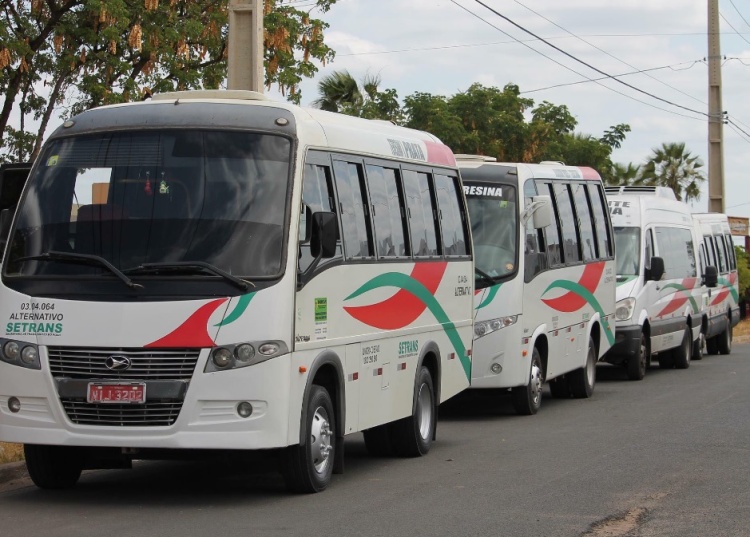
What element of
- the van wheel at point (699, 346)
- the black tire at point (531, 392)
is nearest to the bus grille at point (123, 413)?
the black tire at point (531, 392)

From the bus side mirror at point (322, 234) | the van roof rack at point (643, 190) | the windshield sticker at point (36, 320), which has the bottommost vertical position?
the windshield sticker at point (36, 320)

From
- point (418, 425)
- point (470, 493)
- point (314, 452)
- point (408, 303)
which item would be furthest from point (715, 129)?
point (314, 452)

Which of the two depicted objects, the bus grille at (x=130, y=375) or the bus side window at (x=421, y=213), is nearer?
the bus grille at (x=130, y=375)

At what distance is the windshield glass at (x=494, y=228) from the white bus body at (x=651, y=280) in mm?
5979

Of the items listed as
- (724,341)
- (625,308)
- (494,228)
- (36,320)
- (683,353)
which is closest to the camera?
(36,320)

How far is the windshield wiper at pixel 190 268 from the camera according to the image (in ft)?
31.1

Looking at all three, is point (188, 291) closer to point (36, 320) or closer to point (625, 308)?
point (36, 320)

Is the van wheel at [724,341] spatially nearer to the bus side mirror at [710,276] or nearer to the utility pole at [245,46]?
the bus side mirror at [710,276]

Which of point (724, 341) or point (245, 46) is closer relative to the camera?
point (245, 46)

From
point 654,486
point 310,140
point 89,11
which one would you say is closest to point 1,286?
point 310,140

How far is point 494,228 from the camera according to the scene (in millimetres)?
16219

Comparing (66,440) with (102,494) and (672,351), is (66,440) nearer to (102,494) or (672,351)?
(102,494)

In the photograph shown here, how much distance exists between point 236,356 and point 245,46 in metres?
6.78

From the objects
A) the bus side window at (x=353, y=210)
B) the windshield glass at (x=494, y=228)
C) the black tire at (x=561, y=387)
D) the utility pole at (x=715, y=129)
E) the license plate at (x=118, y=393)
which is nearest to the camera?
the license plate at (x=118, y=393)
